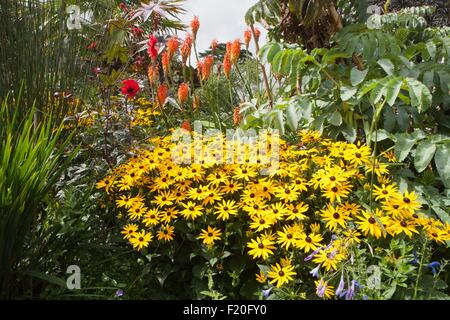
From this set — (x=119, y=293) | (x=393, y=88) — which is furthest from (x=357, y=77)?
(x=119, y=293)

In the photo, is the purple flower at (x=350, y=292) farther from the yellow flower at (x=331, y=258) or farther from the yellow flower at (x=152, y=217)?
the yellow flower at (x=152, y=217)

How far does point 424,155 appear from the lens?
7.06 feet

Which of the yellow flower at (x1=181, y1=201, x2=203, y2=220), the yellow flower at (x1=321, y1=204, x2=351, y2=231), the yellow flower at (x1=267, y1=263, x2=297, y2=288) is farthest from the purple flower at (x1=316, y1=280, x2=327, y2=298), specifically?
the yellow flower at (x1=181, y1=201, x2=203, y2=220)

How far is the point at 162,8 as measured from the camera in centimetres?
304

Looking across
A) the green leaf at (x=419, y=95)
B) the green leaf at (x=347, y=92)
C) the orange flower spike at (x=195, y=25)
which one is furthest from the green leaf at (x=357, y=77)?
the orange flower spike at (x=195, y=25)

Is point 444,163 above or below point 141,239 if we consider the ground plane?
above

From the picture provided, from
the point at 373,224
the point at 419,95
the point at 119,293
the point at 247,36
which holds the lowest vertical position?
the point at 119,293

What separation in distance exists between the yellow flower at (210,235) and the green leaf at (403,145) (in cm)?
84

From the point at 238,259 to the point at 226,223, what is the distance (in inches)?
6.1

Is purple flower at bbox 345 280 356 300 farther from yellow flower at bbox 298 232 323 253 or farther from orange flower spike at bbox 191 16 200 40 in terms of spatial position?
orange flower spike at bbox 191 16 200 40

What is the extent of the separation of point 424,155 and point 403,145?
0.10m

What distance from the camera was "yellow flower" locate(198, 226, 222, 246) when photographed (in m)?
1.98

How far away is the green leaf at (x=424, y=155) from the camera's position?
2127 mm

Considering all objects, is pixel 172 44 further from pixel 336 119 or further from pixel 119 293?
pixel 119 293
